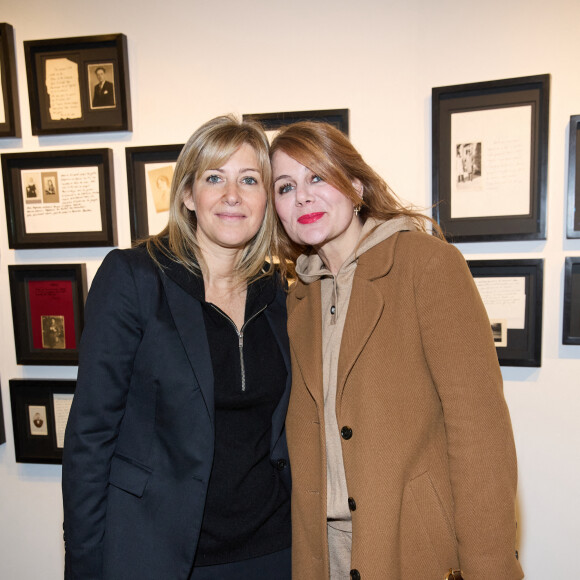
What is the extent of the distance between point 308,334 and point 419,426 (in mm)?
379

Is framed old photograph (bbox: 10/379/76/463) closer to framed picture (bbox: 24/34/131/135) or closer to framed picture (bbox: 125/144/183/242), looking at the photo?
framed picture (bbox: 125/144/183/242)

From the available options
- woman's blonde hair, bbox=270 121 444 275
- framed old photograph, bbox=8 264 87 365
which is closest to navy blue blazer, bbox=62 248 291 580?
woman's blonde hair, bbox=270 121 444 275

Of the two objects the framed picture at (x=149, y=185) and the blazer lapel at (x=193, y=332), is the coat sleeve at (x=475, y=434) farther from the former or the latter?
the framed picture at (x=149, y=185)

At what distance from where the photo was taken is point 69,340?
1.94m

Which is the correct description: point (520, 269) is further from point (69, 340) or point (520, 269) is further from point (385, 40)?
point (69, 340)

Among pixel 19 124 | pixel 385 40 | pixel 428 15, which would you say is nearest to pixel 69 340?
pixel 19 124

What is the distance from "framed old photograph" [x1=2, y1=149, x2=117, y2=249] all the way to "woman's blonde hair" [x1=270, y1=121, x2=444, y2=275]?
31.7 inches

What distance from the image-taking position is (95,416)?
3.86 feet

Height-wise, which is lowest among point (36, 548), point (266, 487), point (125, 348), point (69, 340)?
point (36, 548)

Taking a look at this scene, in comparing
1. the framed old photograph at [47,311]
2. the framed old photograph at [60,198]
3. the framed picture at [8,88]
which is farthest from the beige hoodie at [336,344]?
the framed picture at [8,88]

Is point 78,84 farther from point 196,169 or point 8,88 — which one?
point 196,169

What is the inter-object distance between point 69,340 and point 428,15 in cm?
178

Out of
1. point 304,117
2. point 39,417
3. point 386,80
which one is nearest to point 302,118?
point 304,117

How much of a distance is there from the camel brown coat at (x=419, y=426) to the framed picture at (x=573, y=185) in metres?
0.70
